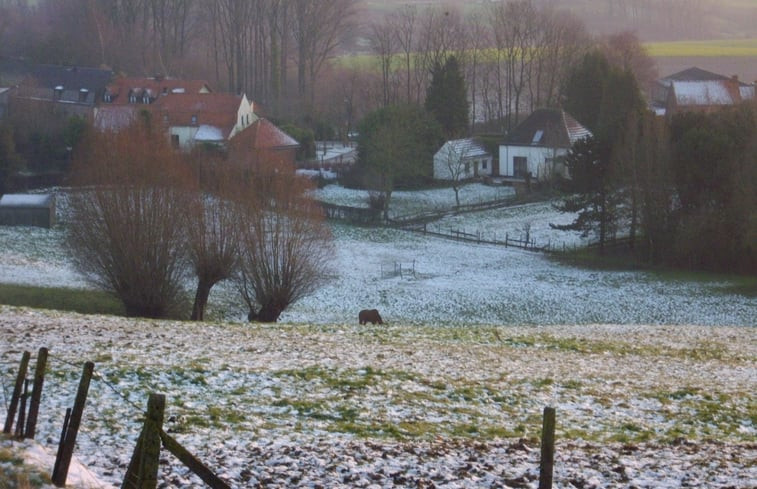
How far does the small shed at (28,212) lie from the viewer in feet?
162

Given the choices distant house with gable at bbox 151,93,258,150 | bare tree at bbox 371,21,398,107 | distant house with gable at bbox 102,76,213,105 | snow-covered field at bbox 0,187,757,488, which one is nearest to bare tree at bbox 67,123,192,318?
snow-covered field at bbox 0,187,757,488

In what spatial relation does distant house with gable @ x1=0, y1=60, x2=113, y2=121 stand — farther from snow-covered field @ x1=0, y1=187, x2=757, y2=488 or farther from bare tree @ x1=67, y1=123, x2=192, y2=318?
snow-covered field @ x1=0, y1=187, x2=757, y2=488

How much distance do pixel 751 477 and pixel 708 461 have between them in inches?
31.2

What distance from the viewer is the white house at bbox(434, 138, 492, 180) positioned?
65125mm

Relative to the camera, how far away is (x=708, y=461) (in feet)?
38.3

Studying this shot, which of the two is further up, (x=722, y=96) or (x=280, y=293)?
(x=722, y=96)

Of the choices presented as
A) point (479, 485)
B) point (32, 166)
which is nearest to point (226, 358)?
point (479, 485)

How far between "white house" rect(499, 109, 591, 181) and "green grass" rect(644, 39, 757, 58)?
182 ft

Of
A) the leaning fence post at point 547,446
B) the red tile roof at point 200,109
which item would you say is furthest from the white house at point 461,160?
the leaning fence post at point 547,446

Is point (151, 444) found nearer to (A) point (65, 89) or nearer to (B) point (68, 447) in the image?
(B) point (68, 447)

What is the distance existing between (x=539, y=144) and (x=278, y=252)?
132 feet

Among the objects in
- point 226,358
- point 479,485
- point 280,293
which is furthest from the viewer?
point 280,293

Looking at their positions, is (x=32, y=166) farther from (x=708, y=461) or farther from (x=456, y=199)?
(x=708, y=461)

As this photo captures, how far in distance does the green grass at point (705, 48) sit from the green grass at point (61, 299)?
326 feet
